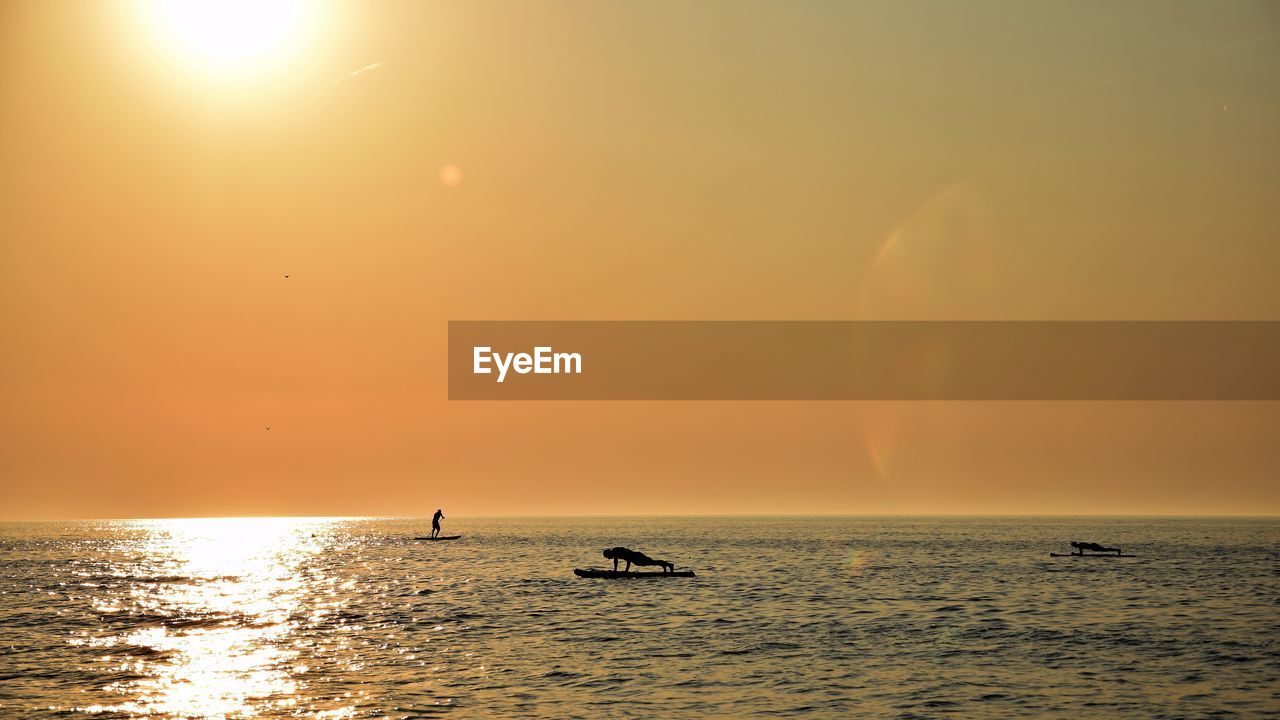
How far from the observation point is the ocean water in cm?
3512

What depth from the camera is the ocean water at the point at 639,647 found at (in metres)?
35.1

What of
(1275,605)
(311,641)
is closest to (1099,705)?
(311,641)

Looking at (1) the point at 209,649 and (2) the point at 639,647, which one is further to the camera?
(2) the point at 639,647

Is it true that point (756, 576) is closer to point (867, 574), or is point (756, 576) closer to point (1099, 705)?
point (867, 574)

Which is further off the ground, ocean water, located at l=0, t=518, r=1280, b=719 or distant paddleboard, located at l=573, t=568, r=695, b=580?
distant paddleboard, located at l=573, t=568, r=695, b=580

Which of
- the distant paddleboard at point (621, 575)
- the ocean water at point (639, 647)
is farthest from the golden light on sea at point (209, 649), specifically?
the distant paddleboard at point (621, 575)

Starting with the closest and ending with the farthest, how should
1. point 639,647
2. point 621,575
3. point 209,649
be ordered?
point 209,649 → point 639,647 → point 621,575

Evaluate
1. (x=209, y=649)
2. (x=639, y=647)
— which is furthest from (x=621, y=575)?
(x=209, y=649)

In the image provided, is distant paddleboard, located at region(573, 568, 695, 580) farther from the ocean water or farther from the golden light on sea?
the golden light on sea

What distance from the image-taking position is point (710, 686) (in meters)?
37.8

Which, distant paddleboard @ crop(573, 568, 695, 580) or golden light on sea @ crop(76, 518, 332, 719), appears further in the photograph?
distant paddleboard @ crop(573, 568, 695, 580)

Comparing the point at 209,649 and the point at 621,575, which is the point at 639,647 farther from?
the point at 621,575

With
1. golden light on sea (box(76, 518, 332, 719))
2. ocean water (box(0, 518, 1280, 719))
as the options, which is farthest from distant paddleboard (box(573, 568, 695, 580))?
golden light on sea (box(76, 518, 332, 719))

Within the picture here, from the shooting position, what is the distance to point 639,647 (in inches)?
1852
